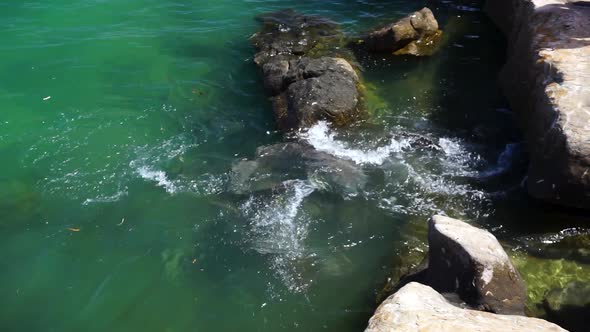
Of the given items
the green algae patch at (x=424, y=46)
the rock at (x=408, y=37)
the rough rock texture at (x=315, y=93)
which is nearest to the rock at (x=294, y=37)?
the rock at (x=408, y=37)

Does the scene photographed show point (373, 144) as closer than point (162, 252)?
No

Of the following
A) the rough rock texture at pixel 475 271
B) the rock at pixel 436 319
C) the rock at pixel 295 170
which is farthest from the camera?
the rock at pixel 295 170

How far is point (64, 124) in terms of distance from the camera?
32.2 feet

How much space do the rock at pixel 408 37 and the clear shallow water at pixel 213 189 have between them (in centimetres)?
49

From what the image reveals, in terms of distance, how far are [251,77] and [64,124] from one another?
3.93 metres

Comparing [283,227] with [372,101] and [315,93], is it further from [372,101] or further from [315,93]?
[372,101]

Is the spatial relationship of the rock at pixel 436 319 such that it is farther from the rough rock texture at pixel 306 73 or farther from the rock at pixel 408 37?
the rock at pixel 408 37

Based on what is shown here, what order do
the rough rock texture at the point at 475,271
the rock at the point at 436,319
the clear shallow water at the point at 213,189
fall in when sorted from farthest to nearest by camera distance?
the clear shallow water at the point at 213,189 → the rough rock texture at the point at 475,271 → the rock at the point at 436,319

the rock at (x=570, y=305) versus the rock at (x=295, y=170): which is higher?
the rock at (x=295, y=170)

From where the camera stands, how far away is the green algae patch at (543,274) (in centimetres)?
595

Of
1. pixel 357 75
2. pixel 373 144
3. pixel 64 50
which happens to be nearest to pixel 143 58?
pixel 64 50

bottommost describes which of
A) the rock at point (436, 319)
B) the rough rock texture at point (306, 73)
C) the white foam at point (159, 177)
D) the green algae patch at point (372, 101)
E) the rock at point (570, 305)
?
the rock at point (570, 305)

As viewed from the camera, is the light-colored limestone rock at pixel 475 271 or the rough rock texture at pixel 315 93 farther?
the rough rock texture at pixel 315 93

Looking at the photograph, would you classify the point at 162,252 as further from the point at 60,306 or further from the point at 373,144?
the point at 373,144
